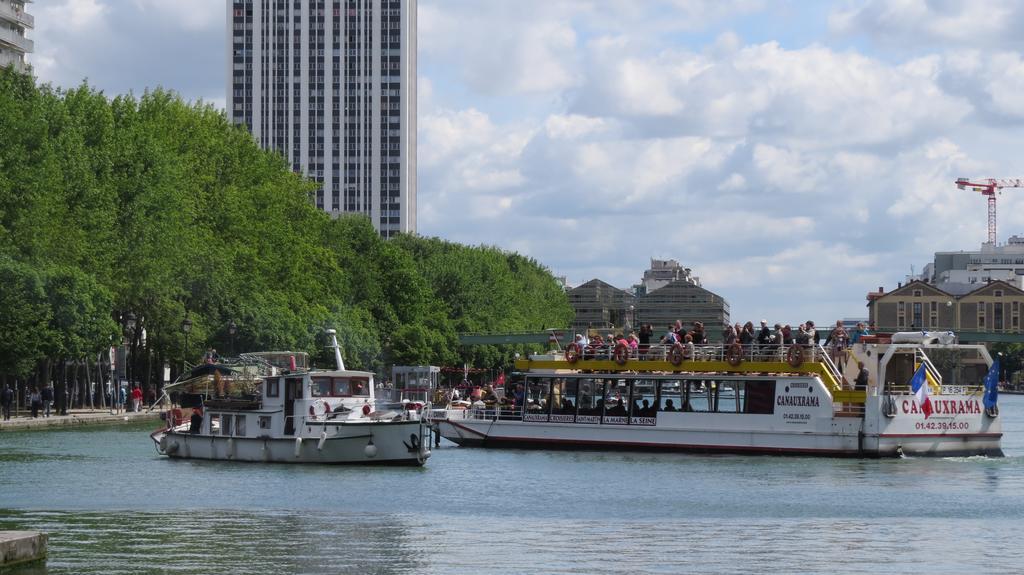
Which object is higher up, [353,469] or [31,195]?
[31,195]

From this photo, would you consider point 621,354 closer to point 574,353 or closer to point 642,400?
point 642,400

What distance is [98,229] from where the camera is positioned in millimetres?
82562

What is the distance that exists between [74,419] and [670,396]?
95.5ft

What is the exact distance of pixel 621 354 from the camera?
63.5m

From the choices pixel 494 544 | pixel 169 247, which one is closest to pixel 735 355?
pixel 494 544

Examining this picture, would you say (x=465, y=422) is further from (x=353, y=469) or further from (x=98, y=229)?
(x=98, y=229)

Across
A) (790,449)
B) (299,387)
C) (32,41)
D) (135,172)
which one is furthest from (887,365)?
(32,41)

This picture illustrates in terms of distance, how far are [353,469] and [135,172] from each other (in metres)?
37.5

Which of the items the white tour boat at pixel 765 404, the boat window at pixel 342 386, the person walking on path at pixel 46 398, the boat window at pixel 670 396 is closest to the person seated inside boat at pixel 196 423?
the boat window at pixel 342 386

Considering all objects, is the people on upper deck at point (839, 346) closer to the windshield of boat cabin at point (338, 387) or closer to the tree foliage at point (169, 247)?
the windshield of boat cabin at point (338, 387)

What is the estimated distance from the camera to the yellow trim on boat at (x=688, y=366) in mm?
59812

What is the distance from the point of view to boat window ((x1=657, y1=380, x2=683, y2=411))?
62156 mm

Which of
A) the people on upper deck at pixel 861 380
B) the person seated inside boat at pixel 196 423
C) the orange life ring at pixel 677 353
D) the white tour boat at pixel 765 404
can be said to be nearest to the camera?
the person seated inside boat at pixel 196 423

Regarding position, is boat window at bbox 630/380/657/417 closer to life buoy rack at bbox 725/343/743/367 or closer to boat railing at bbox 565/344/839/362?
boat railing at bbox 565/344/839/362
